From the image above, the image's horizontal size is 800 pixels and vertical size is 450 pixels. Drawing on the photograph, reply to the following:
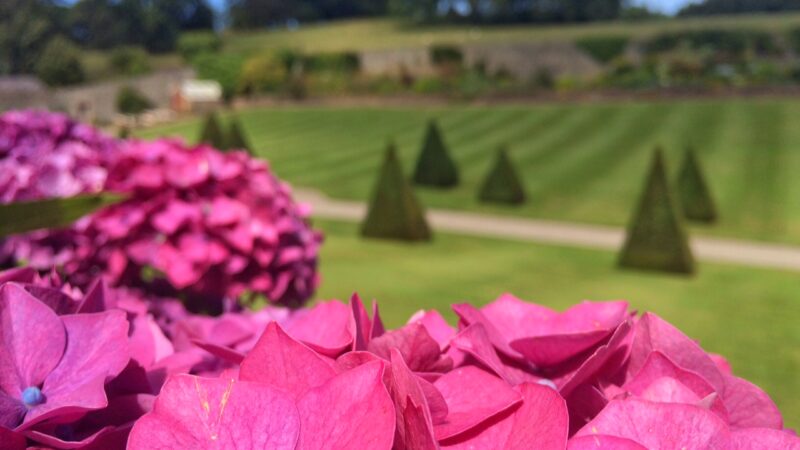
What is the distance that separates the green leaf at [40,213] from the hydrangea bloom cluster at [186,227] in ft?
1.50

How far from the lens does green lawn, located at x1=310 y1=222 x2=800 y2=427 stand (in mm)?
9047

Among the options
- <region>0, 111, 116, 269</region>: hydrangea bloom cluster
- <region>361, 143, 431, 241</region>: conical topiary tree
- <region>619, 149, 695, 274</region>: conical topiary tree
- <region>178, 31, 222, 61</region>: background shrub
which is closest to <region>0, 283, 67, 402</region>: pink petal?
<region>0, 111, 116, 269</region>: hydrangea bloom cluster

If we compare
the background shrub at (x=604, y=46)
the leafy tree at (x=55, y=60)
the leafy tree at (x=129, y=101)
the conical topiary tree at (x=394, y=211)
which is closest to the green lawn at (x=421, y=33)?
the background shrub at (x=604, y=46)

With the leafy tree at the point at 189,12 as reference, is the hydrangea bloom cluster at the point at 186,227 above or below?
below

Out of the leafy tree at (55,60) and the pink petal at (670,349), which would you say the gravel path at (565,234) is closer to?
the leafy tree at (55,60)

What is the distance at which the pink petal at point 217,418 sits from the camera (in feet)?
2.57

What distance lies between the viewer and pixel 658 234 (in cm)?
1257

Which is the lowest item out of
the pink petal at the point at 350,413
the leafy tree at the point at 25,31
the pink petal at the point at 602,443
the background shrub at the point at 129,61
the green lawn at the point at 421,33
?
the green lawn at the point at 421,33

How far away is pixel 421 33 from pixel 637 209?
68.6 meters

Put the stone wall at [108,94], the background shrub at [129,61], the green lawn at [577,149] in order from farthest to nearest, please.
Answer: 1. the background shrub at [129,61]
2. the stone wall at [108,94]
3. the green lawn at [577,149]

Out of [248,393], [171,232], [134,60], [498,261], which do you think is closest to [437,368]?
[248,393]

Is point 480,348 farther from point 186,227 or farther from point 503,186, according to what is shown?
point 503,186

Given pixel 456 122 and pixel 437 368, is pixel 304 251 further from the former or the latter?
pixel 456 122

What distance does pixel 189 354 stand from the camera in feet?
4.17
